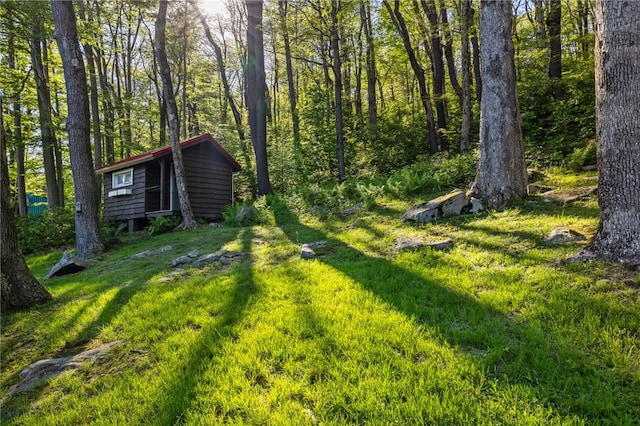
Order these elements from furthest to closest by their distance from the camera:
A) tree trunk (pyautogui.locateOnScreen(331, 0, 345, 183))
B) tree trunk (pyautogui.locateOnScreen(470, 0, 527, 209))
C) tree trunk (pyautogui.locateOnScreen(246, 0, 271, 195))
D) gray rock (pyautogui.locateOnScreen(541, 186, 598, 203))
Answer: tree trunk (pyautogui.locateOnScreen(246, 0, 271, 195))
tree trunk (pyautogui.locateOnScreen(331, 0, 345, 183))
tree trunk (pyautogui.locateOnScreen(470, 0, 527, 209))
gray rock (pyautogui.locateOnScreen(541, 186, 598, 203))

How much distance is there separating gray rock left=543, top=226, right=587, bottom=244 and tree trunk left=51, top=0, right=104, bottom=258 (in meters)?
9.75

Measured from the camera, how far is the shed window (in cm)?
1444

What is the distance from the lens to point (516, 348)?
2297 mm

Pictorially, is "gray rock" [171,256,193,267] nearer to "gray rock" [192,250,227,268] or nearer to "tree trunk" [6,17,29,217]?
"gray rock" [192,250,227,268]

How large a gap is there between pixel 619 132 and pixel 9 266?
6888 mm

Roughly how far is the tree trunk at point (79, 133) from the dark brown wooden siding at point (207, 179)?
4.79 meters

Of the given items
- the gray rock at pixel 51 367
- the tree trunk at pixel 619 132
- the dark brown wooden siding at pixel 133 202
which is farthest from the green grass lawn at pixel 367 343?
the dark brown wooden siding at pixel 133 202

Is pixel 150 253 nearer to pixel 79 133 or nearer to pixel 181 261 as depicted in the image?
pixel 181 261

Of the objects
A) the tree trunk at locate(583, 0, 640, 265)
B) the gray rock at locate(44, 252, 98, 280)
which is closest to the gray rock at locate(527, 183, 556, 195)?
the tree trunk at locate(583, 0, 640, 265)

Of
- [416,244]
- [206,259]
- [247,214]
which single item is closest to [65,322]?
[206,259]

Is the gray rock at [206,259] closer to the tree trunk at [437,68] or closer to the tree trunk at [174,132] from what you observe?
the tree trunk at [174,132]

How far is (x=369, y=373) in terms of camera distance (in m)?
2.21

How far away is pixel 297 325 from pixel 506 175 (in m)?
4.46

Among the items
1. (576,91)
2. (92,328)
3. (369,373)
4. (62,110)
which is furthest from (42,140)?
(576,91)
